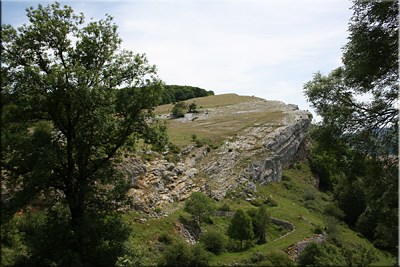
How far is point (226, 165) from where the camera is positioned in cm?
4041

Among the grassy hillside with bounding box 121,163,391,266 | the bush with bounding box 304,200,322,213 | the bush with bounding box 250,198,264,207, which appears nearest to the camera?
the grassy hillside with bounding box 121,163,391,266

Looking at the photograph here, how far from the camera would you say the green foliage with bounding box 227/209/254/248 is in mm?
23188

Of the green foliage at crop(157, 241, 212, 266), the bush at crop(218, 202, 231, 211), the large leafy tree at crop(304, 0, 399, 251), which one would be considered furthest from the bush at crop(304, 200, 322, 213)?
the large leafy tree at crop(304, 0, 399, 251)

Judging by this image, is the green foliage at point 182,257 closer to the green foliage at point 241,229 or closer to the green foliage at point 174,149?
the green foliage at point 241,229

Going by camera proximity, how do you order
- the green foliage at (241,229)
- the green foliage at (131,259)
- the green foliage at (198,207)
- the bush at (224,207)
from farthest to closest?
the bush at (224,207) < the green foliage at (198,207) < the green foliage at (241,229) < the green foliage at (131,259)

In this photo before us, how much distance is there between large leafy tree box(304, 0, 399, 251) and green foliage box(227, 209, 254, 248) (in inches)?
587

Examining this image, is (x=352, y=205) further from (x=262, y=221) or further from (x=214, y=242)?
(x=214, y=242)

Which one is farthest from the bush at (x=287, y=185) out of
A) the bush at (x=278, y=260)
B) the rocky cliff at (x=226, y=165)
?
the bush at (x=278, y=260)

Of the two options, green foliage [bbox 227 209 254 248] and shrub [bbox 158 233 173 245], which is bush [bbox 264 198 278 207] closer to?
green foliage [bbox 227 209 254 248]

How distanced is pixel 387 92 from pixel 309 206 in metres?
35.0

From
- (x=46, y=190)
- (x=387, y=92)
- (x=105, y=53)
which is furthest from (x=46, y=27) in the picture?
(x=387, y=92)

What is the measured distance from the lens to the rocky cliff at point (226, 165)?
2622 cm

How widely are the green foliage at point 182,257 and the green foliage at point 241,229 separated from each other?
340 inches

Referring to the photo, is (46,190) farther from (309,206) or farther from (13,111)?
(309,206)
